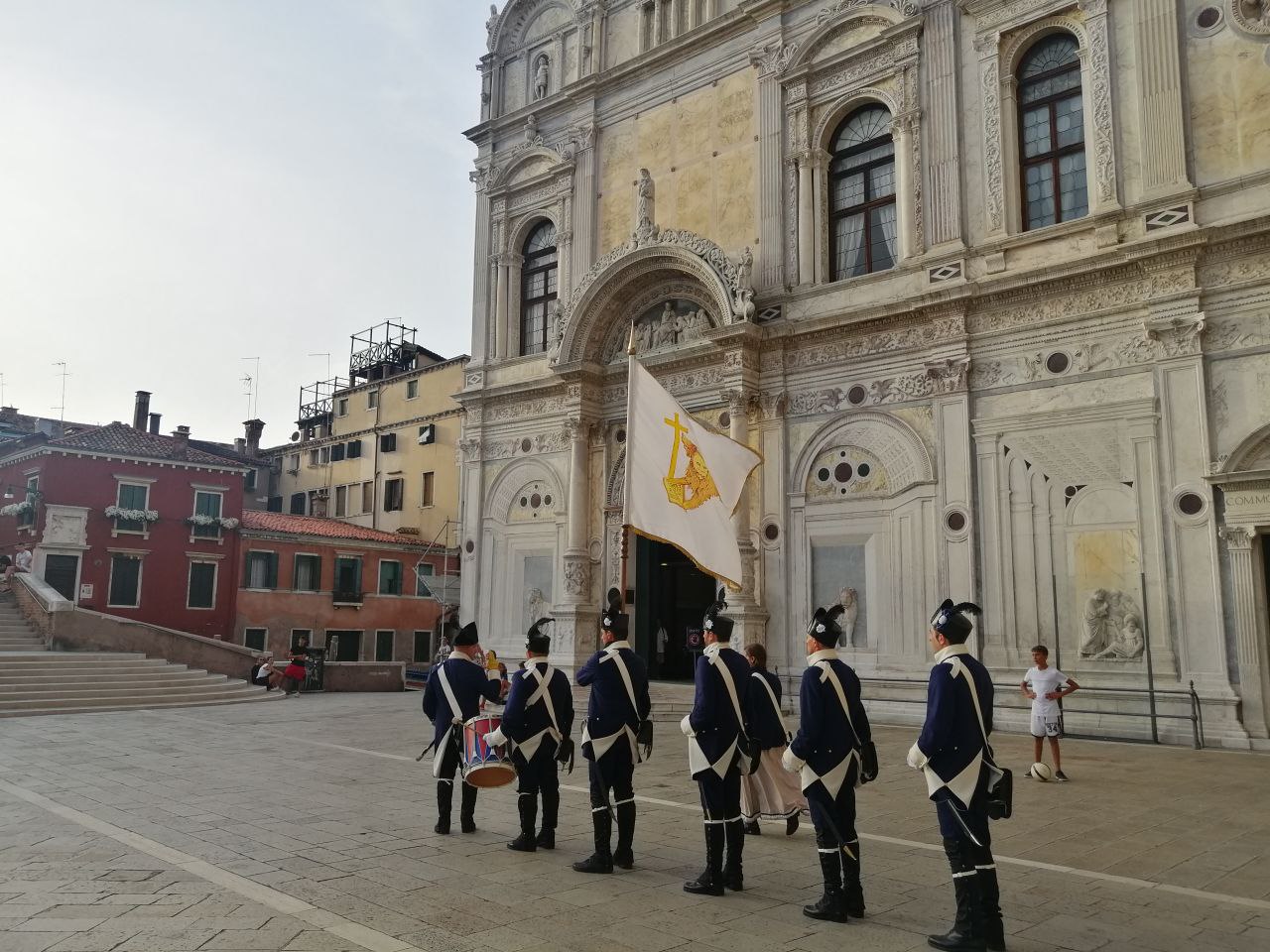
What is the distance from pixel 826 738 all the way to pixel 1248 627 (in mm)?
10570

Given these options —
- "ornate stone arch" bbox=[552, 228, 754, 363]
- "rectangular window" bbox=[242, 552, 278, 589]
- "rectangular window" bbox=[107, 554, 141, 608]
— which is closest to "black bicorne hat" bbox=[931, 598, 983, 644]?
"ornate stone arch" bbox=[552, 228, 754, 363]

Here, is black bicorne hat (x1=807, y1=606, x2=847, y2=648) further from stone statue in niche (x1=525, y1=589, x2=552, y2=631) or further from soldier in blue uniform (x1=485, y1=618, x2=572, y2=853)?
stone statue in niche (x1=525, y1=589, x2=552, y2=631)

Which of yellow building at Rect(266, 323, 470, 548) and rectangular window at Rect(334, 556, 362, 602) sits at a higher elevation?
yellow building at Rect(266, 323, 470, 548)

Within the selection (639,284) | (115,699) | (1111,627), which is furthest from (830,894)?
(115,699)

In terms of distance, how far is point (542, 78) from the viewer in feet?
84.5

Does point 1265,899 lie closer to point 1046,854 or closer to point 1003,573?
point 1046,854

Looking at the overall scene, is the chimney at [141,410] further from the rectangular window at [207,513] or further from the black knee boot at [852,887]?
the black knee boot at [852,887]

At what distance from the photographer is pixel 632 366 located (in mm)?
10609

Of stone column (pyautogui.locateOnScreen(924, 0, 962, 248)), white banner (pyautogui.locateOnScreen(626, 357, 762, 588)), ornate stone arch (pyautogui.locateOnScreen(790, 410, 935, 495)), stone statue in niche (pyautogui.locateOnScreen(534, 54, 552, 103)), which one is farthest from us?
stone statue in niche (pyautogui.locateOnScreen(534, 54, 552, 103))

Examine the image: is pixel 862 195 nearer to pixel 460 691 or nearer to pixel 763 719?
pixel 763 719

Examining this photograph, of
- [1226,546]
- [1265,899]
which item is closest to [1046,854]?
[1265,899]

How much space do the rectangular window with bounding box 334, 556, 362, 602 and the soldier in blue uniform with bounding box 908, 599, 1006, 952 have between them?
3117 cm

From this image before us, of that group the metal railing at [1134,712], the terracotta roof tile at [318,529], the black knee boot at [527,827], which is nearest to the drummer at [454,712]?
the black knee boot at [527,827]

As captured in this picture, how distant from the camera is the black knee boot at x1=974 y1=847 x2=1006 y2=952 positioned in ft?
17.6
